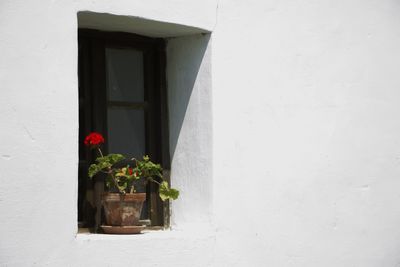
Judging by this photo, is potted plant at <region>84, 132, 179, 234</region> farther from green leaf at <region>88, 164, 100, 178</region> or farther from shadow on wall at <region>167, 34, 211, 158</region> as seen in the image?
shadow on wall at <region>167, 34, 211, 158</region>

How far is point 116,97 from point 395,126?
5.82 feet

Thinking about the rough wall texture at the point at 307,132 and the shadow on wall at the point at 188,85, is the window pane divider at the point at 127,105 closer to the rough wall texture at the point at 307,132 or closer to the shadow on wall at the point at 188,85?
the shadow on wall at the point at 188,85

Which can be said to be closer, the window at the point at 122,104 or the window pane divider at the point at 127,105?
the window at the point at 122,104

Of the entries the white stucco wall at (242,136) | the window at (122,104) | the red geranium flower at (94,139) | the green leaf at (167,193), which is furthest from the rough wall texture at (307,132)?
the red geranium flower at (94,139)

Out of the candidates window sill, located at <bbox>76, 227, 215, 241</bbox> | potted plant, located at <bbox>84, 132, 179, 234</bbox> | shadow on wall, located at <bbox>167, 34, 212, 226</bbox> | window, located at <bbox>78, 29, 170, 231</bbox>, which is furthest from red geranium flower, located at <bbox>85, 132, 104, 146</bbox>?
shadow on wall, located at <bbox>167, 34, 212, 226</bbox>

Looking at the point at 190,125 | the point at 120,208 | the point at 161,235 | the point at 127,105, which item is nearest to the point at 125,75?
the point at 127,105

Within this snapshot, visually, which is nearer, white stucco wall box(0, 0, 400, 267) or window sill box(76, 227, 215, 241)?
white stucco wall box(0, 0, 400, 267)

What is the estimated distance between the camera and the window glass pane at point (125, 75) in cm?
472

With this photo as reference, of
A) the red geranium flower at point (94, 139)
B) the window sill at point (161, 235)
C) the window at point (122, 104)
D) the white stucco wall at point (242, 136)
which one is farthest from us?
the window at point (122, 104)

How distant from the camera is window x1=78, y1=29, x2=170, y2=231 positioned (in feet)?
15.0

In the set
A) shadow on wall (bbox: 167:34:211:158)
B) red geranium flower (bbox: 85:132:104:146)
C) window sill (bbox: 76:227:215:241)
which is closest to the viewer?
window sill (bbox: 76:227:215:241)

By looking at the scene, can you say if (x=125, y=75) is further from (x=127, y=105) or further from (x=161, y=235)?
(x=161, y=235)

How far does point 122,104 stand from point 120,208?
64 centimetres
